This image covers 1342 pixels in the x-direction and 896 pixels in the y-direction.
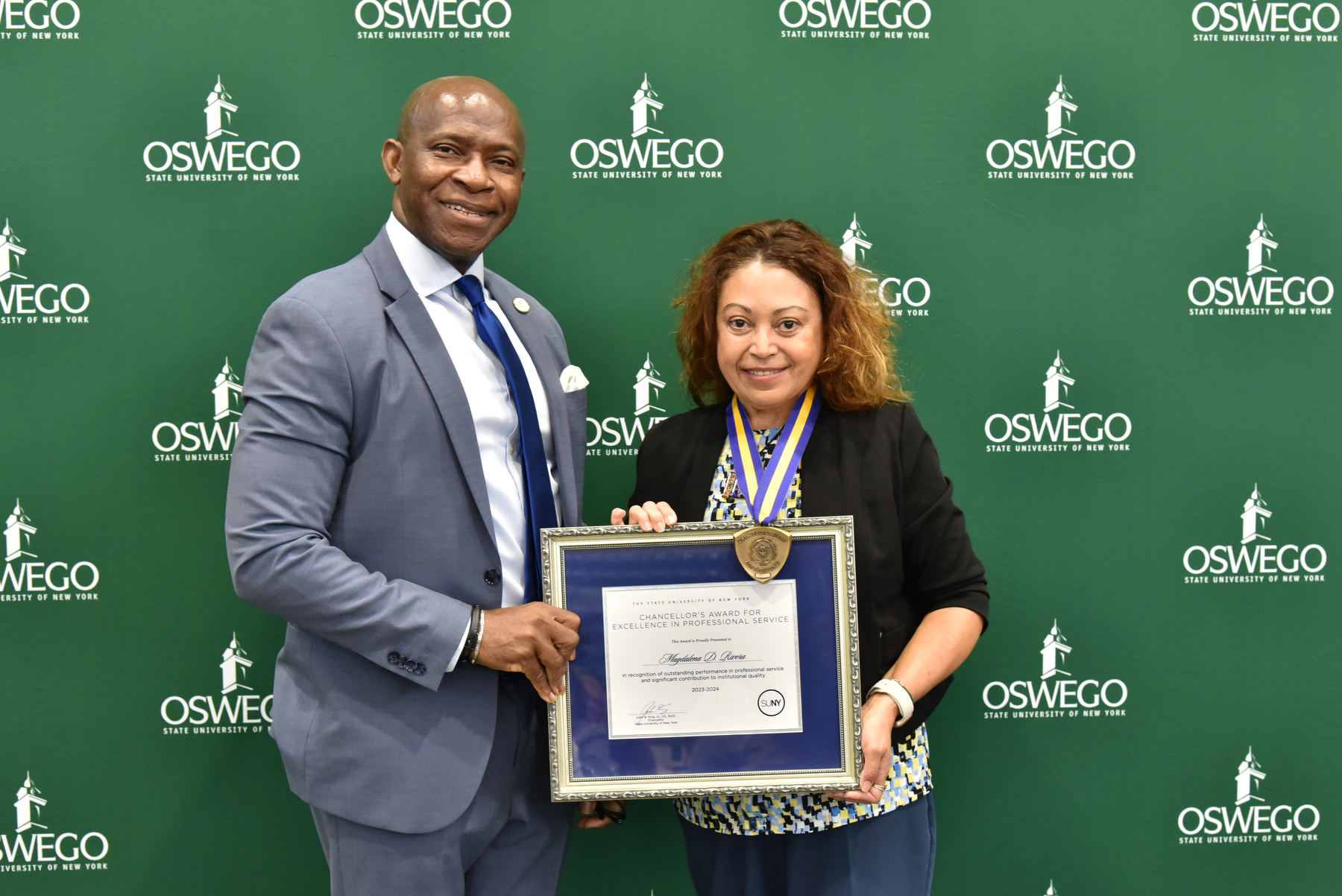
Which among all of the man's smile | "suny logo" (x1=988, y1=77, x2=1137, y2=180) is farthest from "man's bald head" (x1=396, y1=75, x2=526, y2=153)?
"suny logo" (x1=988, y1=77, x2=1137, y2=180)

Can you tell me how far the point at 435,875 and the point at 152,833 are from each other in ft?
4.27

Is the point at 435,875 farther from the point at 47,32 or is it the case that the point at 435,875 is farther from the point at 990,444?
the point at 47,32

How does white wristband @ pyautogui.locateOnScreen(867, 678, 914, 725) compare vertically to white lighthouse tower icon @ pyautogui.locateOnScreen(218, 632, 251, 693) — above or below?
above

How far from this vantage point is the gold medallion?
1.73 meters

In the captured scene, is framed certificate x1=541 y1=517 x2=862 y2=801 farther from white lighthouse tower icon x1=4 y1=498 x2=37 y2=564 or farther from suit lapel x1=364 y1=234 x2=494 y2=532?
white lighthouse tower icon x1=4 y1=498 x2=37 y2=564

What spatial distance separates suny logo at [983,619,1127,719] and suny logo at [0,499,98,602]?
8.91 feet

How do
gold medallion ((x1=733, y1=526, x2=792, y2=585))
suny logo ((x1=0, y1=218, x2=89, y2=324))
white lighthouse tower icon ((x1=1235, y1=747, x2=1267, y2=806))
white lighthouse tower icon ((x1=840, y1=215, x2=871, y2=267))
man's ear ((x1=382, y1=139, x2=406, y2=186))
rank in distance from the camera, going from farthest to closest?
white lighthouse tower icon ((x1=1235, y1=747, x2=1267, y2=806))
white lighthouse tower icon ((x1=840, y1=215, x2=871, y2=267))
suny logo ((x1=0, y1=218, x2=89, y2=324))
man's ear ((x1=382, y1=139, x2=406, y2=186))
gold medallion ((x1=733, y1=526, x2=792, y2=585))

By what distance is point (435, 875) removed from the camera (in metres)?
1.85

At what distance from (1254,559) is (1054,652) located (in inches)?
26.1

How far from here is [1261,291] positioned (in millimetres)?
2717

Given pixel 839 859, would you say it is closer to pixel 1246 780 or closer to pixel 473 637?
pixel 473 637

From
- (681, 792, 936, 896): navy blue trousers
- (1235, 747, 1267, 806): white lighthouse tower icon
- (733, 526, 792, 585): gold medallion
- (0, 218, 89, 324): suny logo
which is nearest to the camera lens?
(733, 526, 792, 585): gold medallion

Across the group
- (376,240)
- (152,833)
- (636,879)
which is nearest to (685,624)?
(376,240)

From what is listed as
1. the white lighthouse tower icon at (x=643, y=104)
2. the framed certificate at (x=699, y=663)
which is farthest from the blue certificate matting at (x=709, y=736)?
the white lighthouse tower icon at (x=643, y=104)
